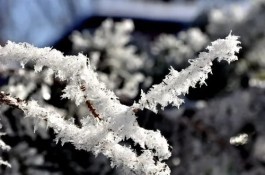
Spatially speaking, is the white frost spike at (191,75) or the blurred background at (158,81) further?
the blurred background at (158,81)

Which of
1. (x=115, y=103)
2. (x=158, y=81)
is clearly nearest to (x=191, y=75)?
(x=115, y=103)

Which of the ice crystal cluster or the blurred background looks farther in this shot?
the blurred background

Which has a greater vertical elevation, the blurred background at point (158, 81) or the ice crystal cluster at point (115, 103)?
the blurred background at point (158, 81)

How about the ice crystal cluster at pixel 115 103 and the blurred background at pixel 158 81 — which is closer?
the ice crystal cluster at pixel 115 103

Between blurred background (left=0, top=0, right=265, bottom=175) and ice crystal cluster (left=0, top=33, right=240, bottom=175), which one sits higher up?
blurred background (left=0, top=0, right=265, bottom=175)

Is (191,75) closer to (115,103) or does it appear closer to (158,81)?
A: (115,103)
